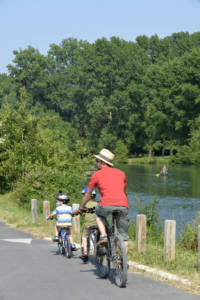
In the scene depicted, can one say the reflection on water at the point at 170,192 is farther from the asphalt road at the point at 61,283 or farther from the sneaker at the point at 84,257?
the sneaker at the point at 84,257

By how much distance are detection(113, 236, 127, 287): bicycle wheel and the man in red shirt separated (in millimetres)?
333

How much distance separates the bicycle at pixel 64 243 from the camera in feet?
32.5

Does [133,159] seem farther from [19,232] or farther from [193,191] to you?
[19,232]

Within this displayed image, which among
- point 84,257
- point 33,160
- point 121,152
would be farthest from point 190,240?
point 121,152

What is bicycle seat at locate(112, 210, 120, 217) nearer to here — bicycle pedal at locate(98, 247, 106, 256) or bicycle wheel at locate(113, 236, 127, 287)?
bicycle wheel at locate(113, 236, 127, 287)

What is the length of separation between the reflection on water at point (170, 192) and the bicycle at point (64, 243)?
15.8 meters

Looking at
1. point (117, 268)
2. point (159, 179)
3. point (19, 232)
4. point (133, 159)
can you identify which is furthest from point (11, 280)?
point (133, 159)

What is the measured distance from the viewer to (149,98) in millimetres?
96688

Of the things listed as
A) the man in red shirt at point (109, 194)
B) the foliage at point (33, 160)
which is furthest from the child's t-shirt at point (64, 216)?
the foliage at point (33, 160)

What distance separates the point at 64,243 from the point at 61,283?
7.70 feet

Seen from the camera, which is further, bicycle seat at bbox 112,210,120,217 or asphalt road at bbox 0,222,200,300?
bicycle seat at bbox 112,210,120,217

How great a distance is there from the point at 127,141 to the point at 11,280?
89.2m

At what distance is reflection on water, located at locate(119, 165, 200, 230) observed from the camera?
31272 millimetres

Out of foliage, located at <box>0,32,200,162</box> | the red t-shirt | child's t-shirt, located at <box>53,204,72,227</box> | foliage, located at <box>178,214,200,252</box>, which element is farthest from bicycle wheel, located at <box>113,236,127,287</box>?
foliage, located at <box>0,32,200,162</box>
